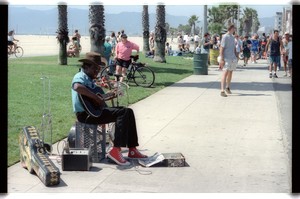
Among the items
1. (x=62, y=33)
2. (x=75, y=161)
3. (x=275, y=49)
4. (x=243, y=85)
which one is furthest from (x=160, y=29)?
(x=75, y=161)

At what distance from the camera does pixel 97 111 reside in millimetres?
7129

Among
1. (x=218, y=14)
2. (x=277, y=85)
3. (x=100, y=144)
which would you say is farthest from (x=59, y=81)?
(x=218, y=14)

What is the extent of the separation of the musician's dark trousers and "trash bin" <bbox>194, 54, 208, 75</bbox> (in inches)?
564

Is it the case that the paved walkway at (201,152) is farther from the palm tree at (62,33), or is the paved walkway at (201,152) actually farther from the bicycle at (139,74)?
the palm tree at (62,33)

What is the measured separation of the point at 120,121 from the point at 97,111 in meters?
0.33

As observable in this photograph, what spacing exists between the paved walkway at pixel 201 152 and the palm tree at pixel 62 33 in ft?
39.8

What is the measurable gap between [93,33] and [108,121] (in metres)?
11.7

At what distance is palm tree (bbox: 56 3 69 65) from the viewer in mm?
25484

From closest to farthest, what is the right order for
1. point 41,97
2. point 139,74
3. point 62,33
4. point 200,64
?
1. point 41,97
2. point 139,74
3. point 200,64
4. point 62,33

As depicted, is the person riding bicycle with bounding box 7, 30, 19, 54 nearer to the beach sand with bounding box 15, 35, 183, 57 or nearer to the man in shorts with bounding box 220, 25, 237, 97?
the beach sand with bounding box 15, 35, 183, 57

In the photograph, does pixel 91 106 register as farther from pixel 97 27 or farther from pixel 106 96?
pixel 97 27

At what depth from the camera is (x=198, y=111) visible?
11.9m

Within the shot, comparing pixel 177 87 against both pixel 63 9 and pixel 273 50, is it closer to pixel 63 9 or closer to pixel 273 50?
pixel 273 50

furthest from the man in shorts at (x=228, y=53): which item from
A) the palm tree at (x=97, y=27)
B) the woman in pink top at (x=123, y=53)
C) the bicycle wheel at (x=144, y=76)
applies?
the palm tree at (x=97, y=27)
